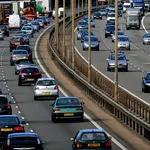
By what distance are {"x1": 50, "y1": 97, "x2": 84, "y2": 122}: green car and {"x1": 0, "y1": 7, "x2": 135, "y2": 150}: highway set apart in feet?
1.23

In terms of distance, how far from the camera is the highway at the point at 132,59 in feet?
233

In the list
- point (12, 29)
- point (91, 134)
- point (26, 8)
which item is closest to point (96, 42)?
point (12, 29)

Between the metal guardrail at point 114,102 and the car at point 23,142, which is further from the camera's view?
the metal guardrail at point 114,102

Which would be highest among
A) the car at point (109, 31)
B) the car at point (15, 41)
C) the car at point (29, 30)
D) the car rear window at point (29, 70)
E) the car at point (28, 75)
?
the car rear window at point (29, 70)

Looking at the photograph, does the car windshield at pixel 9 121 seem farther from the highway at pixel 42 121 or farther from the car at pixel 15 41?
the car at pixel 15 41

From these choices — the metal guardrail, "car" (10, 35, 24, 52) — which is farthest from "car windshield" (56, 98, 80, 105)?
"car" (10, 35, 24, 52)

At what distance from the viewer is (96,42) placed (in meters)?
109

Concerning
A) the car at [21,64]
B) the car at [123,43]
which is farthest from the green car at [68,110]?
the car at [123,43]

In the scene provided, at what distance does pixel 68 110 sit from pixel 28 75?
22988 millimetres

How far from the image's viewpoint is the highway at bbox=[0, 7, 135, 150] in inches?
1697

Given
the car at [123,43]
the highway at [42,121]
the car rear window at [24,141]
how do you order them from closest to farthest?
the car rear window at [24,141] → the highway at [42,121] → the car at [123,43]

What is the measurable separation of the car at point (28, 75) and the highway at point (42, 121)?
0.59 metres

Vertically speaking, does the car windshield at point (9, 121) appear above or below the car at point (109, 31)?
above

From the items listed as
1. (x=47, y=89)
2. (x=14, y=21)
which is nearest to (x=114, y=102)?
(x=47, y=89)
